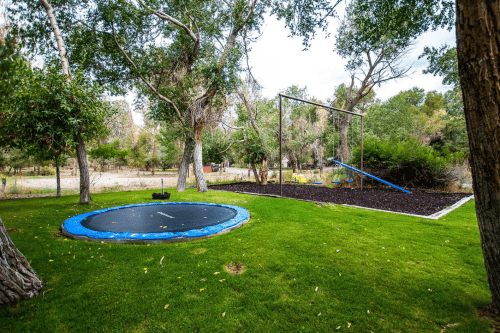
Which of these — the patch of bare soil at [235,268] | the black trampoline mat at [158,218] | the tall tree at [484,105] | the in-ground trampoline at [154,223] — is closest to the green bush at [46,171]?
the in-ground trampoline at [154,223]

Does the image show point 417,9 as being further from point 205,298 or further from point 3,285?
point 3,285

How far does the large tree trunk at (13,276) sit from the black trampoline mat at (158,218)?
Result: 1.48 metres

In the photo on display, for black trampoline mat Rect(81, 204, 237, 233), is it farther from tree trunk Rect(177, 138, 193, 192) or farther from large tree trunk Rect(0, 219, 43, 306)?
tree trunk Rect(177, 138, 193, 192)

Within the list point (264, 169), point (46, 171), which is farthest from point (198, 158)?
point (46, 171)

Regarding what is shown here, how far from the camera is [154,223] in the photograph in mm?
3812

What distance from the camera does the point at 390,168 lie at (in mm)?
8438

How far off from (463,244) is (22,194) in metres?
11.0

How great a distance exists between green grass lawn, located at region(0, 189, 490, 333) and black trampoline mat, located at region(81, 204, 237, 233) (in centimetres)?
51

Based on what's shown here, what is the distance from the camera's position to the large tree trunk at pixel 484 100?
1.30 m

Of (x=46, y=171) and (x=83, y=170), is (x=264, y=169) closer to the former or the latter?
(x=83, y=170)

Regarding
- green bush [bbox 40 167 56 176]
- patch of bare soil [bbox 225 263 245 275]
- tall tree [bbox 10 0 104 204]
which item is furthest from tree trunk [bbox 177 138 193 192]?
green bush [bbox 40 167 56 176]

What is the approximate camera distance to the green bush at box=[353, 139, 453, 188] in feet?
25.7

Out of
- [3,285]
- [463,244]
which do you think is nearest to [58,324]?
[3,285]

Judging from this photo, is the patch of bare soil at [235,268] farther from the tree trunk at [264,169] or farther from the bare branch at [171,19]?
the tree trunk at [264,169]
